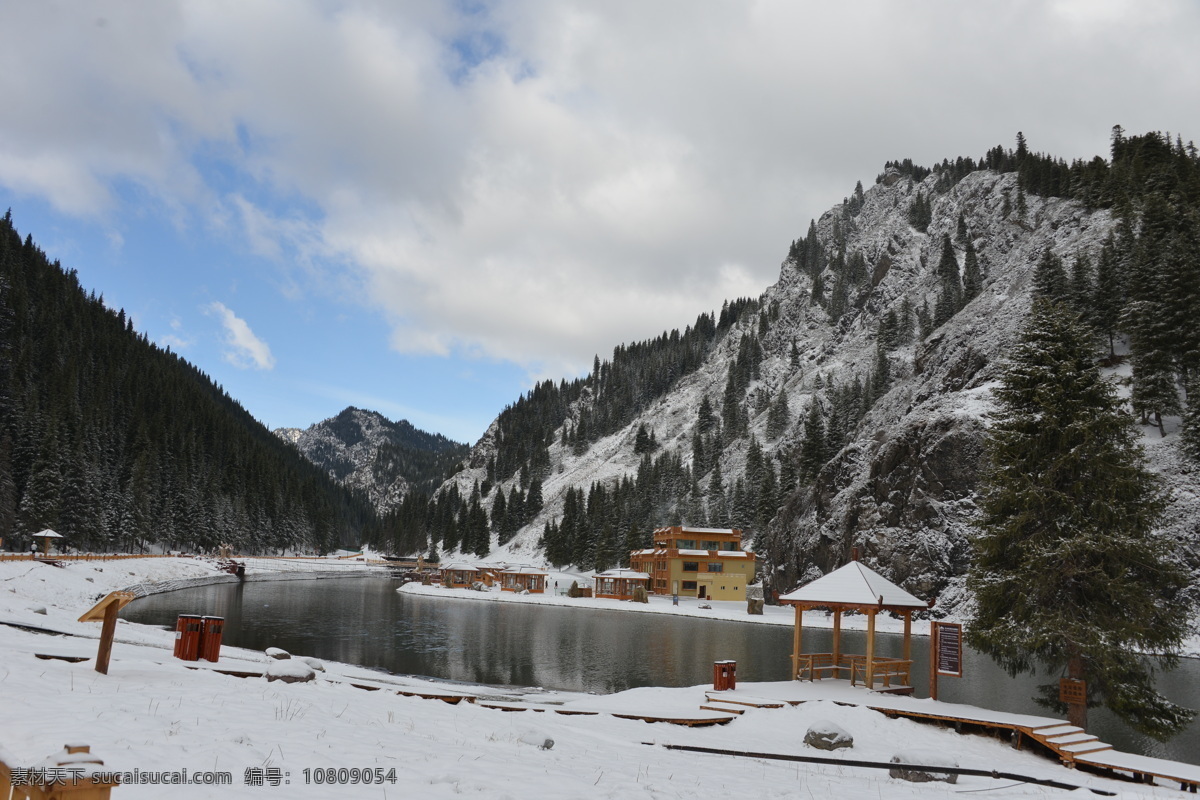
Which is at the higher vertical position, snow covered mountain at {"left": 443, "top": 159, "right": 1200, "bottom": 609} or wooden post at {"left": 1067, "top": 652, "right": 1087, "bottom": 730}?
snow covered mountain at {"left": 443, "top": 159, "right": 1200, "bottom": 609}

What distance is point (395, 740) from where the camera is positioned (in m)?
11.8

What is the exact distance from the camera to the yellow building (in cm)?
9069

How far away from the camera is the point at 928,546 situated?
205 feet

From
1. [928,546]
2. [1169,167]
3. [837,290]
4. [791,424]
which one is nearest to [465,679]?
A: [928,546]

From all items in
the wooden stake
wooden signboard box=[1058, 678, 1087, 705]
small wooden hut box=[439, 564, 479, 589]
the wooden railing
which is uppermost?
the wooden stake

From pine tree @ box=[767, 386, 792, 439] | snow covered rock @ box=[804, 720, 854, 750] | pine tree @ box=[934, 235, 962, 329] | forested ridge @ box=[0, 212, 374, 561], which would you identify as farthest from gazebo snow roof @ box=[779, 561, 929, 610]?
pine tree @ box=[767, 386, 792, 439]

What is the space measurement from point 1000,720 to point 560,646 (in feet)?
91.8

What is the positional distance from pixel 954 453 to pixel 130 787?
68053 mm

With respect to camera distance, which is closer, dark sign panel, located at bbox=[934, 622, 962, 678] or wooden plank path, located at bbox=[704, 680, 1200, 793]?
wooden plank path, located at bbox=[704, 680, 1200, 793]

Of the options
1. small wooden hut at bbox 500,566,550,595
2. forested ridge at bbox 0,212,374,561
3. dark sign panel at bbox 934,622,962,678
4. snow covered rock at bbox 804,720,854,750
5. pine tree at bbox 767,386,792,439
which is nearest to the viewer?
snow covered rock at bbox 804,720,854,750

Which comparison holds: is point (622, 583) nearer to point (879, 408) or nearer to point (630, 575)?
point (630, 575)

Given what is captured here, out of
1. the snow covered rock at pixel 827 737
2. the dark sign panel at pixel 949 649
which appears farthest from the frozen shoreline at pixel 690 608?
the snow covered rock at pixel 827 737

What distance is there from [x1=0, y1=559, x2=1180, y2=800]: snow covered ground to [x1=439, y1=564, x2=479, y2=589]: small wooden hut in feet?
290

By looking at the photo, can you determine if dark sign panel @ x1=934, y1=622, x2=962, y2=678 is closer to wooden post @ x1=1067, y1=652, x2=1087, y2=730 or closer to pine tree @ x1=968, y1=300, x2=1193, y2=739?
pine tree @ x1=968, y1=300, x2=1193, y2=739
